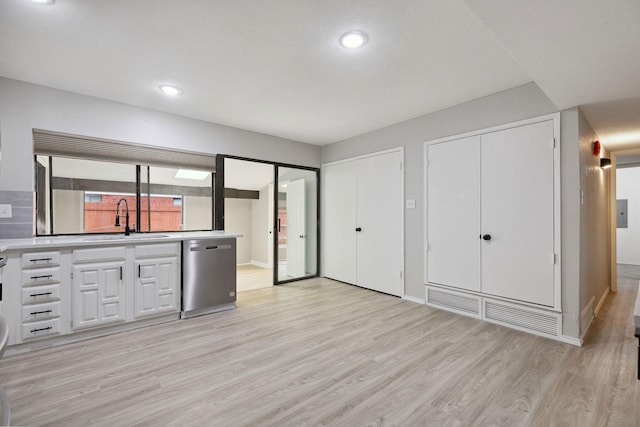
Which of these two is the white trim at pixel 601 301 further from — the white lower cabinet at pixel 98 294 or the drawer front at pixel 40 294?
the drawer front at pixel 40 294

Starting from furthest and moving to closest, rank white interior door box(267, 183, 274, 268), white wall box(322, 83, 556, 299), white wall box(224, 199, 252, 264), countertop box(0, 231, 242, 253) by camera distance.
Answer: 1. white wall box(224, 199, 252, 264)
2. white interior door box(267, 183, 274, 268)
3. white wall box(322, 83, 556, 299)
4. countertop box(0, 231, 242, 253)

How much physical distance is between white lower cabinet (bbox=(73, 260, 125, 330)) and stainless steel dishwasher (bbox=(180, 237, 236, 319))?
61cm

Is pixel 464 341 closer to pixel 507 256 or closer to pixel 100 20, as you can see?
pixel 507 256

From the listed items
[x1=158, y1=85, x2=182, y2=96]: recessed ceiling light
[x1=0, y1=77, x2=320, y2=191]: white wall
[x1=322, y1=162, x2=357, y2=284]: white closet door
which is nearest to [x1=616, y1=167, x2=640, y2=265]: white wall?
[x1=322, y1=162, x2=357, y2=284]: white closet door

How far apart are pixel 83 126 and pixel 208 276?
6.87 ft

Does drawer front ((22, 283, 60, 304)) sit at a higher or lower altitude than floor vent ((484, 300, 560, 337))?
higher

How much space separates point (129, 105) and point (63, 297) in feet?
7.09

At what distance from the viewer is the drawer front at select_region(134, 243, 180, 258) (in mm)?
2947

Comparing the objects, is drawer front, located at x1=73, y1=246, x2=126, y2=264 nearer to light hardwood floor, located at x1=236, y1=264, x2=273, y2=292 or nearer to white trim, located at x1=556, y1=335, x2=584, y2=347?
light hardwood floor, located at x1=236, y1=264, x2=273, y2=292

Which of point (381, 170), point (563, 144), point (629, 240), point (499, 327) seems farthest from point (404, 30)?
point (629, 240)

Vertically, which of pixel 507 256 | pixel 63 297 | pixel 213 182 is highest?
pixel 213 182

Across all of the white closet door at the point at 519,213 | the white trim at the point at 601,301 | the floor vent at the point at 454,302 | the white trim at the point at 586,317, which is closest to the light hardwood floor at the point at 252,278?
the floor vent at the point at 454,302

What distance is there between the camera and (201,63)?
8.13 feet

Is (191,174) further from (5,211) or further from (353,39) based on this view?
(353,39)
